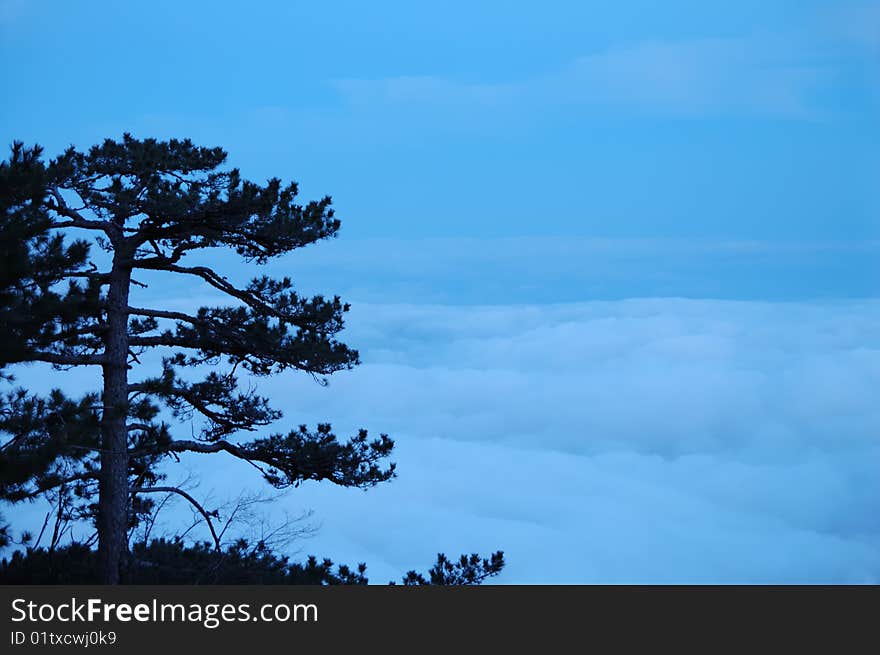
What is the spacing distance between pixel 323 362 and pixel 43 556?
4653 millimetres

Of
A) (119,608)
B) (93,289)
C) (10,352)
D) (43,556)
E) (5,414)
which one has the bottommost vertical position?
(119,608)

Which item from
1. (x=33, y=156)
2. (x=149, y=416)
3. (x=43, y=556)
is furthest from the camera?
(x=43, y=556)

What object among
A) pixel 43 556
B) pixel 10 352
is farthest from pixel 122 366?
pixel 43 556

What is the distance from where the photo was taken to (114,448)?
40.4 ft

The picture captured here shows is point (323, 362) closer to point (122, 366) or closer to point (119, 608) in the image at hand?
point (122, 366)

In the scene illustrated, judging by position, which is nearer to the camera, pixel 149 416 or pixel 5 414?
pixel 5 414

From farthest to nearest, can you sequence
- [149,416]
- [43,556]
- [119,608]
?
1. [43,556]
2. [149,416]
3. [119,608]

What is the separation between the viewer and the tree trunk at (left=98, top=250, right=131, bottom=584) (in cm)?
1230

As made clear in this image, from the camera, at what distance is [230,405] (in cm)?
1352

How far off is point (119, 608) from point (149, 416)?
3184mm

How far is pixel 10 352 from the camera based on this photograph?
1084 centimetres

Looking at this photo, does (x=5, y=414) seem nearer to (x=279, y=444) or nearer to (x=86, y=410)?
(x=86, y=410)

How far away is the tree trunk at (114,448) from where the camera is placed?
12297 millimetres

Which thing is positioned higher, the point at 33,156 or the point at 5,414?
the point at 33,156
